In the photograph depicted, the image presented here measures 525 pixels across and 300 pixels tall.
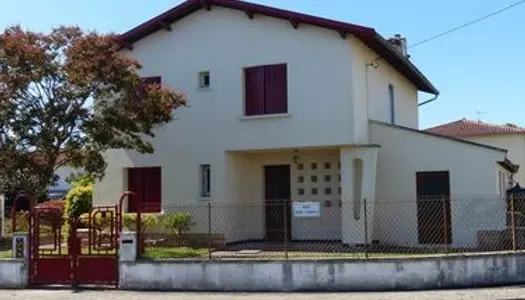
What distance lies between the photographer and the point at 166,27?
2336cm

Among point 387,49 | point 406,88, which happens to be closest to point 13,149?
point 387,49

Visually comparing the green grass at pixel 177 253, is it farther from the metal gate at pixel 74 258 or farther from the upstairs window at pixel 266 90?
the upstairs window at pixel 266 90

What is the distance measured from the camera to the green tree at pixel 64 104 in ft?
61.4

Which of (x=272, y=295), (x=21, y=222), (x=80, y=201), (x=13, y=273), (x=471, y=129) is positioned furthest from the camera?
(x=471, y=129)

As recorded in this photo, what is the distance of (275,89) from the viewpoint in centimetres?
2208

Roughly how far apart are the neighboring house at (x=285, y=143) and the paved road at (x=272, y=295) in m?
6.40

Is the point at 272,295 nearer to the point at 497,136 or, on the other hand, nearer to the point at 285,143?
the point at 285,143

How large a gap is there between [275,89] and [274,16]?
227 centimetres

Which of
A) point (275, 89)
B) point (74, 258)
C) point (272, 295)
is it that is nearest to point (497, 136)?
point (275, 89)

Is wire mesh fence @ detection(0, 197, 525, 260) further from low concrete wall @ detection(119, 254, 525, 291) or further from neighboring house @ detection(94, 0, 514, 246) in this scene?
low concrete wall @ detection(119, 254, 525, 291)

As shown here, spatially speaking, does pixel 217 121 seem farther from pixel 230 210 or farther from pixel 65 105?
pixel 65 105

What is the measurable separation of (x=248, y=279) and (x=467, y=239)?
878cm

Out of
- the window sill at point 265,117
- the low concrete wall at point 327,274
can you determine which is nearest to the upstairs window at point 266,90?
the window sill at point 265,117

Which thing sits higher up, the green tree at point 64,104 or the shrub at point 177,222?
the green tree at point 64,104
